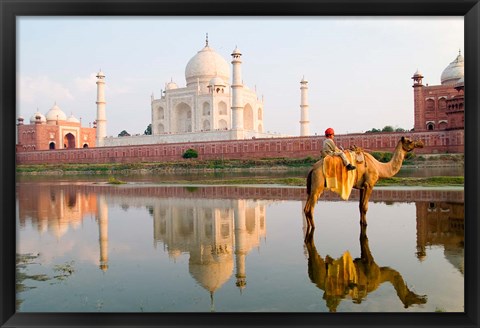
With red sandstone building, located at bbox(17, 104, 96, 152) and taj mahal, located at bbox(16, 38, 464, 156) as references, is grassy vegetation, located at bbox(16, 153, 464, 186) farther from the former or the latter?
red sandstone building, located at bbox(17, 104, 96, 152)

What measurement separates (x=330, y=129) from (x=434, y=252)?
141cm

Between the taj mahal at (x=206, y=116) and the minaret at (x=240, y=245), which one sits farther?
the taj mahal at (x=206, y=116)

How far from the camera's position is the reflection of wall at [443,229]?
3.44 meters

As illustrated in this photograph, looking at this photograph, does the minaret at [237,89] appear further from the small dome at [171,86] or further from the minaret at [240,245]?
the minaret at [240,245]

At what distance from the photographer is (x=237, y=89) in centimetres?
2777

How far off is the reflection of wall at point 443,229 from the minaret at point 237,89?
2209 centimetres

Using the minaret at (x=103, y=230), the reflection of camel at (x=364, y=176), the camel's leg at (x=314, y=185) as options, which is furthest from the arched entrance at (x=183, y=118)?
the camel's leg at (x=314, y=185)

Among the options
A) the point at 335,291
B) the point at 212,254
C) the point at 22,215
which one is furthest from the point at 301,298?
the point at 22,215

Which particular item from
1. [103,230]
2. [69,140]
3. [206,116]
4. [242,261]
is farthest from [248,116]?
[242,261]

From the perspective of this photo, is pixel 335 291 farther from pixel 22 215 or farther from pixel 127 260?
pixel 22 215

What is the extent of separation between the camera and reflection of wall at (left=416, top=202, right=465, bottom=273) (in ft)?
11.3

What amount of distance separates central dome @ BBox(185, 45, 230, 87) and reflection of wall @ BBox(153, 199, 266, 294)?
1071 inches

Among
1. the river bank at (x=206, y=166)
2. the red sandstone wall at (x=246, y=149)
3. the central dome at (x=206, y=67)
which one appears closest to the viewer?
the river bank at (x=206, y=166)
